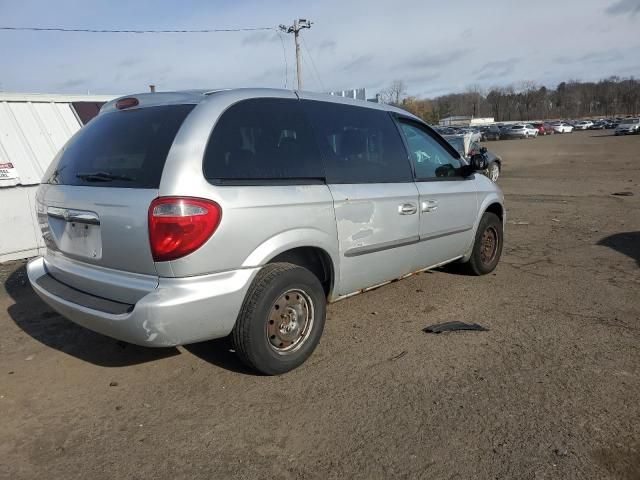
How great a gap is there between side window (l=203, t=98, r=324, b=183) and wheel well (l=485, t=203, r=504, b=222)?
8.88ft

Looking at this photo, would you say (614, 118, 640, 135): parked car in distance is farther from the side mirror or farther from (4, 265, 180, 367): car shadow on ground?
(4, 265, 180, 367): car shadow on ground

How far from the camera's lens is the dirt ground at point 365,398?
2564mm

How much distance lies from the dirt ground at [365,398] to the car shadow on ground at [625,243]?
5.32 ft

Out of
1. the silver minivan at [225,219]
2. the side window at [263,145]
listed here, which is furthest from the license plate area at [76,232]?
the side window at [263,145]

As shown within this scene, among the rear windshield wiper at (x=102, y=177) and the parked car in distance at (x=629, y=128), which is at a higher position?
the rear windshield wiper at (x=102, y=177)

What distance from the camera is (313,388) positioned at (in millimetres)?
3275

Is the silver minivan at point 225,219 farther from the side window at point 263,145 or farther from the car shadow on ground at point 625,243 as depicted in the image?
the car shadow on ground at point 625,243

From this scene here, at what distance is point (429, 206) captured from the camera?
4.46 meters

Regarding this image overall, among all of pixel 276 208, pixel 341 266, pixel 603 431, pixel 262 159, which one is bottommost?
pixel 603 431

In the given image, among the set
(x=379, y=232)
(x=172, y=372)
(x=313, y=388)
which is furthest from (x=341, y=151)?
(x=172, y=372)

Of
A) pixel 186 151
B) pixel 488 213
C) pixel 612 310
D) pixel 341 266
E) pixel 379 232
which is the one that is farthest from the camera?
pixel 488 213

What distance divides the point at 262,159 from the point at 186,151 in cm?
53

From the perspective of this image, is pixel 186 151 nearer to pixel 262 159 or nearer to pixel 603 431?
pixel 262 159

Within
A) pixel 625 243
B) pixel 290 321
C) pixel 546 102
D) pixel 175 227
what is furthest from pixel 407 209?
pixel 546 102
